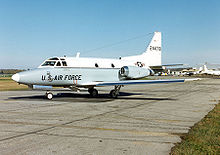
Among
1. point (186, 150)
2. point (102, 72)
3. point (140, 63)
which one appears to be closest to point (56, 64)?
point (102, 72)

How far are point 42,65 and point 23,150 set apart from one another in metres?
13.2

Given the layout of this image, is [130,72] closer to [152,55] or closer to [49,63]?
[152,55]

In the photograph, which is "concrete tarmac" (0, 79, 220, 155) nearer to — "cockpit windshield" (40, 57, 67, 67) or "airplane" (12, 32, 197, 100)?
"airplane" (12, 32, 197, 100)

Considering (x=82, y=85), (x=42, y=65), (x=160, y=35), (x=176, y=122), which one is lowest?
(x=176, y=122)

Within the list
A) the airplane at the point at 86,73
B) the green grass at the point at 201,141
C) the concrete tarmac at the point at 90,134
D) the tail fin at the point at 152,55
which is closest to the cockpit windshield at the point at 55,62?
the airplane at the point at 86,73

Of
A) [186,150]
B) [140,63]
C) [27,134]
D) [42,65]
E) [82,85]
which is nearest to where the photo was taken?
[186,150]

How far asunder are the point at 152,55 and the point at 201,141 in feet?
66.5

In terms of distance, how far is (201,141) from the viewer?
692cm

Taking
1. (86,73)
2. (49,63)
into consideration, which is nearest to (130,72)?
(86,73)

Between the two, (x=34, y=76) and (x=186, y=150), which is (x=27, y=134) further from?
(x=34, y=76)

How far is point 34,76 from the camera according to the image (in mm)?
17375

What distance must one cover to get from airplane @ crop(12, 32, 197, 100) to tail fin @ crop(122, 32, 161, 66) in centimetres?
3

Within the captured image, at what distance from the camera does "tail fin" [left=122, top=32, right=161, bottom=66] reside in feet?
85.8

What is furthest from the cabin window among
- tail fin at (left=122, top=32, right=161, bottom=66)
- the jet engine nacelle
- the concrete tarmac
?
tail fin at (left=122, top=32, right=161, bottom=66)
